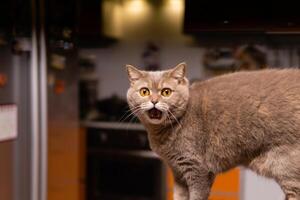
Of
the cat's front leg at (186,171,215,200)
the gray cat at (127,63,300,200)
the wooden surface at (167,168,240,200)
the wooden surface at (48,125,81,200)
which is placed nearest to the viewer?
the gray cat at (127,63,300,200)

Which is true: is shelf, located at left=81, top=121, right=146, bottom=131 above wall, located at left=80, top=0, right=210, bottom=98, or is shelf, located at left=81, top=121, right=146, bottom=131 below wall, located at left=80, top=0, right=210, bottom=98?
below

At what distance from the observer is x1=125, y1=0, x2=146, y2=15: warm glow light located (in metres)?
3.07

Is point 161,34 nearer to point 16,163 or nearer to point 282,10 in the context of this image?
point 282,10

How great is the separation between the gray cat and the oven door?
1.53 m

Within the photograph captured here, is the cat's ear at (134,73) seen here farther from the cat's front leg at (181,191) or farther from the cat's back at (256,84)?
the cat's front leg at (181,191)

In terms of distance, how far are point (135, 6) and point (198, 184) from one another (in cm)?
189

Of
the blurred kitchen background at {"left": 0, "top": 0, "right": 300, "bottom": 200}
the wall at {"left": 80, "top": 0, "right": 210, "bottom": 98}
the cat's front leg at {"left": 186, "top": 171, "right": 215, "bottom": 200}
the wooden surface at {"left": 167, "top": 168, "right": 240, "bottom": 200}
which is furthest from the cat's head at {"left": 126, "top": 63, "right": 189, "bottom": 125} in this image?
the wall at {"left": 80, "top": 0, "right": 210, "bottom": 98}

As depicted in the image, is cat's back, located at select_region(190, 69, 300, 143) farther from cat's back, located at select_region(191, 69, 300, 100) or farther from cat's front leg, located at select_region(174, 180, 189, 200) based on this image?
cat's front leg, located at select_region(174, 180, 189, 200)

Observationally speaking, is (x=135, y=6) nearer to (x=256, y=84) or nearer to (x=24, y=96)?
(x=24, y=96)

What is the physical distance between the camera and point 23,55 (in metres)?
2.70

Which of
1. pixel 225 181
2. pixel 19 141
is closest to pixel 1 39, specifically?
pixel 19 141

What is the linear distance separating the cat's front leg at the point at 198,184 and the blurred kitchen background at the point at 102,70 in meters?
0.91

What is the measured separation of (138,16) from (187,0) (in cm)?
52

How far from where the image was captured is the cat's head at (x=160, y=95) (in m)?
1.37
